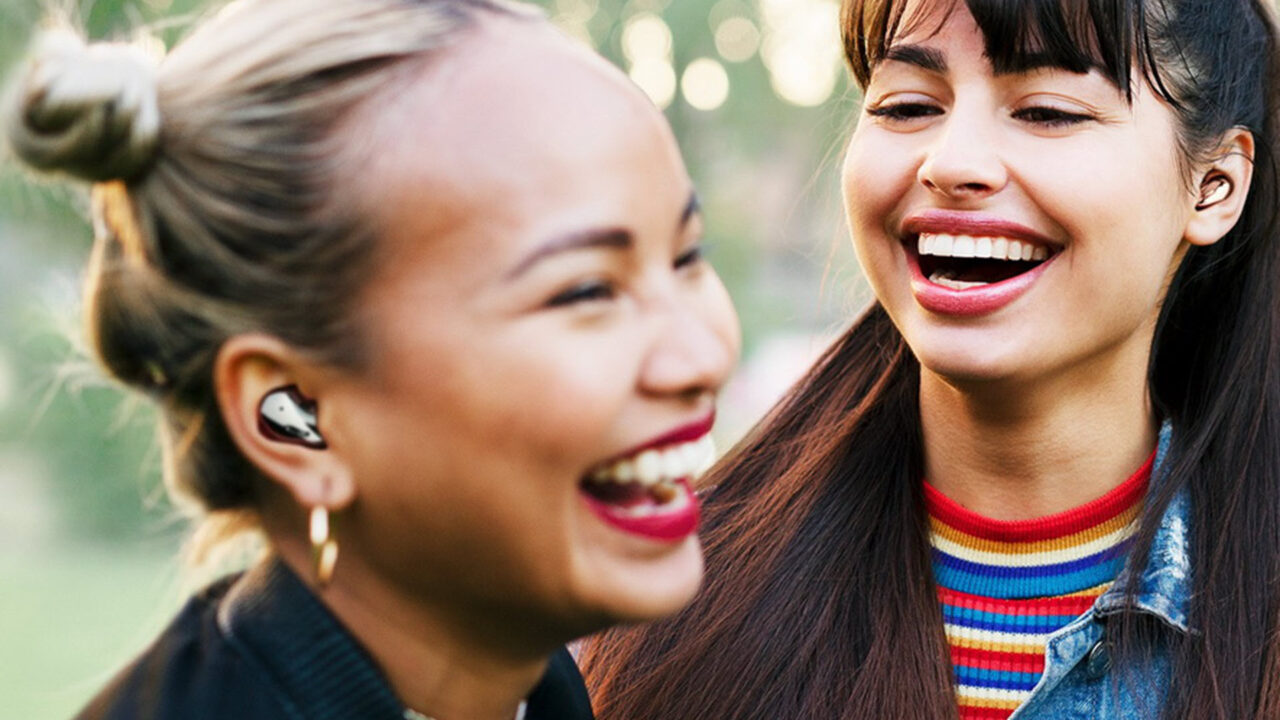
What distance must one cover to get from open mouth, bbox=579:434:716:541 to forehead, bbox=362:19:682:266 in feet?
0.81

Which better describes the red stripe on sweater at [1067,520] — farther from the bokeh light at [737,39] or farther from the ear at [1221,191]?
the bokeh light at [737,39]

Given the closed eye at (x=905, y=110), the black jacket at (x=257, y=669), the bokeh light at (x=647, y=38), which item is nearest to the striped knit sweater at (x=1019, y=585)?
the closed eye at (x=905, y=110)

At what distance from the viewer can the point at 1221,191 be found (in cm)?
231

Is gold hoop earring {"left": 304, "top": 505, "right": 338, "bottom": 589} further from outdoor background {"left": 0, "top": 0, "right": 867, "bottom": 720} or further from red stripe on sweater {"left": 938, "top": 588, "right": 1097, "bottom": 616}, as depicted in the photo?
outdoor background {"left": 0, "top": 0, "right": 867, "bottom": 720}

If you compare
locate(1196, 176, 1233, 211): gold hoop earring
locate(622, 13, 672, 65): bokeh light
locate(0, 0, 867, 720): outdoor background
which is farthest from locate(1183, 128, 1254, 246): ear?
locate(622, 13, 672, 65): bokeh light

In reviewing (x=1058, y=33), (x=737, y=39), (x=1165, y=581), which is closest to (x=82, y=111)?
(x=1058, y=33)

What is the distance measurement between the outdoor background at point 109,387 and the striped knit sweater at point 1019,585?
20.3 feet

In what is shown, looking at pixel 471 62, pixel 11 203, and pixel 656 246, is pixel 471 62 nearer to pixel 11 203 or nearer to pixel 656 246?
pixel 656 246

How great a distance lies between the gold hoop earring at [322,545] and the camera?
4.78ft

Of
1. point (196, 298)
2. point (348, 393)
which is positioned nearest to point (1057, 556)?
point (348, 393)

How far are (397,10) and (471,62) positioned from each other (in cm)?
10

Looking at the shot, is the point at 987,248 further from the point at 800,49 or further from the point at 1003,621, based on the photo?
the point at 800,49

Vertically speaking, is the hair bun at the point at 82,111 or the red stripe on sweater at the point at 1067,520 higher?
the hair bun at the point at 82,111

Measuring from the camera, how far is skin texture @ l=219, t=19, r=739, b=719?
1383 mm
